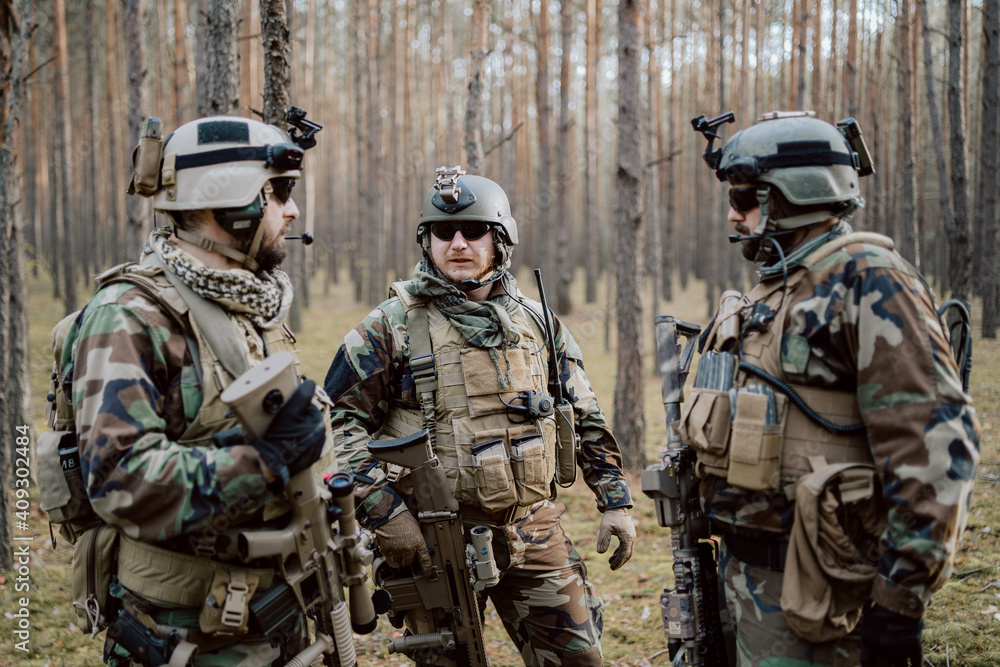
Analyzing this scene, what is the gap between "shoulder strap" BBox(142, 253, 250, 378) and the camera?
2.06m

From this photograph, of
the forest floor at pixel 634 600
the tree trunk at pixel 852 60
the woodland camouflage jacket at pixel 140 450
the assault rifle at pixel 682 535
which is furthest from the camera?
the tree trunk at pixel 852 60

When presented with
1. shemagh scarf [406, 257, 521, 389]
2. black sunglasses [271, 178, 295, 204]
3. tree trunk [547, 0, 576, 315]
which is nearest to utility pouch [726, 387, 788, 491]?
shemagh scarf [406, 257, 521, 389]

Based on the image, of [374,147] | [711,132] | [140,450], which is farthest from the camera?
[374,147]

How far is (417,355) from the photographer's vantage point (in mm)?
2879

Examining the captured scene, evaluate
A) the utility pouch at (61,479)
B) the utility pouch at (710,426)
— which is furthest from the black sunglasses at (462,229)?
the utility pouch at (61,479)

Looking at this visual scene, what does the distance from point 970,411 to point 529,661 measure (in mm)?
1960

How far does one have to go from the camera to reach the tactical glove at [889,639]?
189 centimetres

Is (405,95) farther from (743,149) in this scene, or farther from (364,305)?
(743,149)

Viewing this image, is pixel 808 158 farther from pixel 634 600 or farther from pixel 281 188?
pixel 634 600

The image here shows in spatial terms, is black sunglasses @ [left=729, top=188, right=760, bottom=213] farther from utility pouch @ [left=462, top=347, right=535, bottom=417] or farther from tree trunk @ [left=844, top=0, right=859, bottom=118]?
tree trunk @ [left=844, top=0, right=859, bottom=118]

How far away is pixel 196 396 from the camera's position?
2.03m

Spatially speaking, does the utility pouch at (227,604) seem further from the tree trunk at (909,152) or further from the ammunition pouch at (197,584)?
the tree trunk at (909,152)

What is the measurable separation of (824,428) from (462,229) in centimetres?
172

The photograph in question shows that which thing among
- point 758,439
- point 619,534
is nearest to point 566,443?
point 619,534
